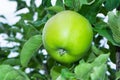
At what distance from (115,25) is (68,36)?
0.56 ft

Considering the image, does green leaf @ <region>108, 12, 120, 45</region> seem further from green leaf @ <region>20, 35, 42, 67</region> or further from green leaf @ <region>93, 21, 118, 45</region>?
green leaf @ <region>20, 35, 42, 67</region>

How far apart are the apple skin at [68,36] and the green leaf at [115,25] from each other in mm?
90

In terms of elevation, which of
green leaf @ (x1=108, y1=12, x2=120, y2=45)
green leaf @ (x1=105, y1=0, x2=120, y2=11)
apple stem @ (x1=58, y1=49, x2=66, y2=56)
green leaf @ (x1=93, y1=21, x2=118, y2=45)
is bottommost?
apple stem @ (x1=58, y1=49, x2=66, y2=56)

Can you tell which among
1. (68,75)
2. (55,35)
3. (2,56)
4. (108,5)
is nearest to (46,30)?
(55,35)

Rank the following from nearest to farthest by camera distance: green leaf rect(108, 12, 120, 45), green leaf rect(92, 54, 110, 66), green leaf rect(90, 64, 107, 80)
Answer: green leaf rect(90, 64, 107, 80), green leaf rect(92, 54, 110, 66), green leaf rect(108, 12, 120, 45)

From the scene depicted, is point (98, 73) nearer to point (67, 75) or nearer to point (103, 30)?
point (67, 75)

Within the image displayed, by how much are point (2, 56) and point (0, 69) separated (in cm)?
124

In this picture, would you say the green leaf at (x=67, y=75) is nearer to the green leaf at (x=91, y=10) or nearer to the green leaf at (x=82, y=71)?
the green leaf at (x=82, y=71)

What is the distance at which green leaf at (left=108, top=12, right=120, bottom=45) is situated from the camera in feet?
3.50

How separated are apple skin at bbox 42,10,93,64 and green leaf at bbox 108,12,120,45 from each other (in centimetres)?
9

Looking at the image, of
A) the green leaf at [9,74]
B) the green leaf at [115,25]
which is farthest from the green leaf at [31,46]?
the green leaf at [115,25]

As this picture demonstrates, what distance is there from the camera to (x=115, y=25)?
3.52 feet

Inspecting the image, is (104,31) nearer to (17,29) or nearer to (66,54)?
(66,54)

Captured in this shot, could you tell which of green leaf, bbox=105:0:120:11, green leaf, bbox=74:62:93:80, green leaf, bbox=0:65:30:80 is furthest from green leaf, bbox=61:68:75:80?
green leaf, bbox=105:0:120:11
